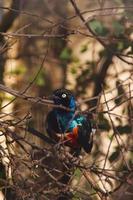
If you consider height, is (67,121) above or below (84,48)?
below

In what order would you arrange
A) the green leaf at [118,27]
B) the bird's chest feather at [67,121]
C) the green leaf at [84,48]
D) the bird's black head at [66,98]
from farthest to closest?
1. the green leaf at [84,48]
2. the green leaf at [118,27]
3. the bird's chest feather at [67,121]
4. the bird's black head at [66,98]

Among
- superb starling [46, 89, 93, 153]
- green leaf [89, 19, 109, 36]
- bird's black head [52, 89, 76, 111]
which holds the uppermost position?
green leaf [89, 19, 109, 36]

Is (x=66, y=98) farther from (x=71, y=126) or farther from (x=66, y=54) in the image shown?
(x=66, y=54)

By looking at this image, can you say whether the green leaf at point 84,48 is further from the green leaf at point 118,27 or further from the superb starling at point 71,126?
the superb starling at point 71,126

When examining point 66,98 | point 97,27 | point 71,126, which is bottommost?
point 71,126

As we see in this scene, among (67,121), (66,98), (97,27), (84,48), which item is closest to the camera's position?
(66,98)

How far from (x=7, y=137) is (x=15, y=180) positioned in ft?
0.91

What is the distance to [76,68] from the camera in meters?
7.39

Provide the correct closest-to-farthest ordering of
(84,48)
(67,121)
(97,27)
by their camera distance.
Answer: (67,121), (97,27), (84,48)

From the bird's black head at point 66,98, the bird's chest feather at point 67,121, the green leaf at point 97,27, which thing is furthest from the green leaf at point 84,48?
the bird's black head at point 66,98

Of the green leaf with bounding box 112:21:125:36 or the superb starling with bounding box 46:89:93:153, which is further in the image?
the green leaf with bounding box 112:21:125:36

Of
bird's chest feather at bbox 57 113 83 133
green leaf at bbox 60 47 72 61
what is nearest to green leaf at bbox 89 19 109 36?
bird's chest feather at bbox 57 113 83 133

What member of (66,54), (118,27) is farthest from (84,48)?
(118,27)

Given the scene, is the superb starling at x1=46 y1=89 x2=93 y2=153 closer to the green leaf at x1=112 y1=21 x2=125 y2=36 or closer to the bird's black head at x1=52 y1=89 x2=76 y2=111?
the bird's black head at x1=52 y1=89 x2=76 y2=111
